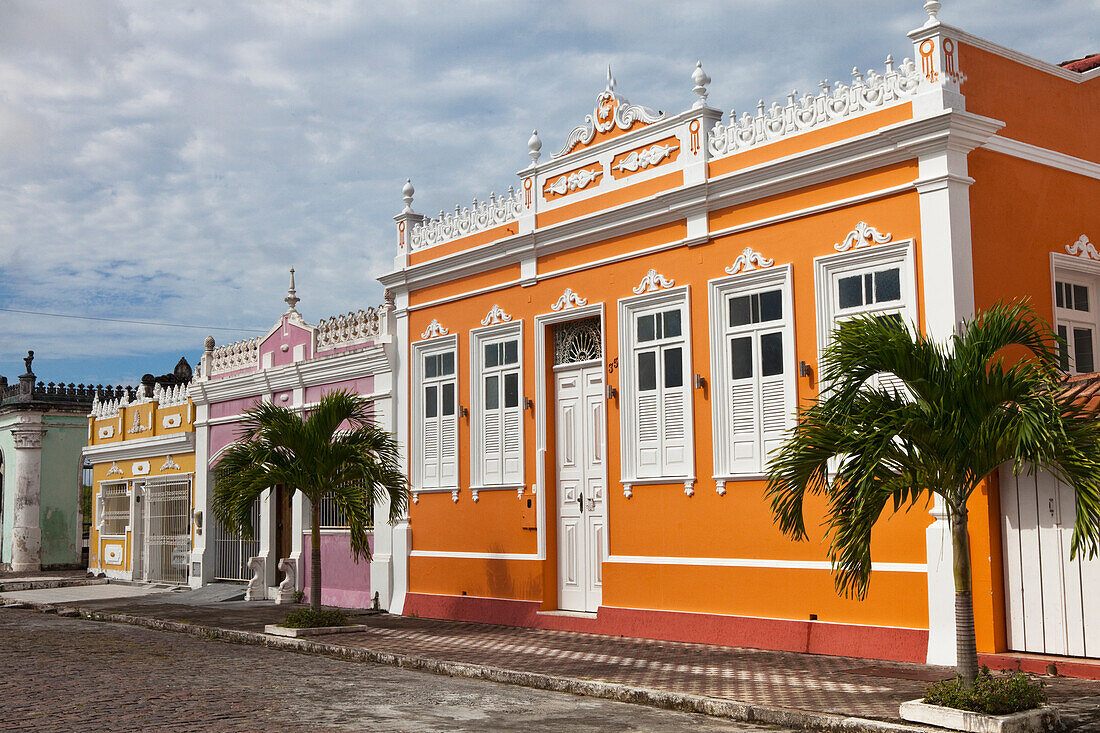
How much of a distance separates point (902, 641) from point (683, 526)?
2.84 metres

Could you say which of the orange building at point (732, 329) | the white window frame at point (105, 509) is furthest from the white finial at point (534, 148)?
the white window frame at point (105, 509)

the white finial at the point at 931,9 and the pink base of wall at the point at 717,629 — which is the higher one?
the white finial at the point at 931,9

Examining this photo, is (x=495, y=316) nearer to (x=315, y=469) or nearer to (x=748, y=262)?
(x=315, y=469)

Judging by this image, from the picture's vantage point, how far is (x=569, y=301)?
1328 cm

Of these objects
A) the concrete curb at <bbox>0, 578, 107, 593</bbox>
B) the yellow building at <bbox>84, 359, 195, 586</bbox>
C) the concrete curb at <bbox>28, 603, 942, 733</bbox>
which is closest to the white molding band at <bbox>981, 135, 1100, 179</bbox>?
the concrete curb at <bbox>28, 603, 942, 733</bbox>

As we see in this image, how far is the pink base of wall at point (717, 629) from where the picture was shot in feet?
30.8

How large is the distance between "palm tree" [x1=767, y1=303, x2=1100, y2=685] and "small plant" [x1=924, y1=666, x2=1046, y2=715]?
0.12m

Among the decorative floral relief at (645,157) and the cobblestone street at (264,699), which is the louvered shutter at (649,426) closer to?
the decorative floral relief at (645,157)

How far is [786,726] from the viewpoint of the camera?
715 cm

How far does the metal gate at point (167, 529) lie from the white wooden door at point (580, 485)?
1109 centimetres

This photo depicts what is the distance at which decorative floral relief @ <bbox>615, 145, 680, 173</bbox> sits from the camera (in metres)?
12.2

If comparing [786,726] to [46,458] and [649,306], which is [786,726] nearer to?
[649,306]

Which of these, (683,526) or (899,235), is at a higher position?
(899,235)

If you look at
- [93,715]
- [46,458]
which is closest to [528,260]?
[93,715]
